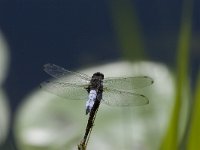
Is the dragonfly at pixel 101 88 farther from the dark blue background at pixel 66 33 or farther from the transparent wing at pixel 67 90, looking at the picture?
the dark blue background at pixel 66 33

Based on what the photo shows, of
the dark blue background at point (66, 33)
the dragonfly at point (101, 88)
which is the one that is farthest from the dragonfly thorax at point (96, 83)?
the dark blue background at point (66, 33)

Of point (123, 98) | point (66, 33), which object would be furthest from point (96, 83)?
point (66, 33)

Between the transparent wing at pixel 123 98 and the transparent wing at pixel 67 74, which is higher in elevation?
the transparent wing at pixel 67 74

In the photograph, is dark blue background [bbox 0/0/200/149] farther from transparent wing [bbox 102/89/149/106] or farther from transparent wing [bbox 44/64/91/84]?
transparent wing [bbox 102/89/149/106]

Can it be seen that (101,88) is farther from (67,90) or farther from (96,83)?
(67,90)

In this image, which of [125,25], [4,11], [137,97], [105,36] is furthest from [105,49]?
[137,97]

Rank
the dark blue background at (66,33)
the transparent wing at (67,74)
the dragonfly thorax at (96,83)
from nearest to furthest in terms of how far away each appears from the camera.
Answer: the dragonfly thorax at (96,83)
the transparent wing at (67,74)
the dark blue background at (66,33)

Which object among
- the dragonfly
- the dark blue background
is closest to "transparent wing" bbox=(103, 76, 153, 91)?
the dragonfly
